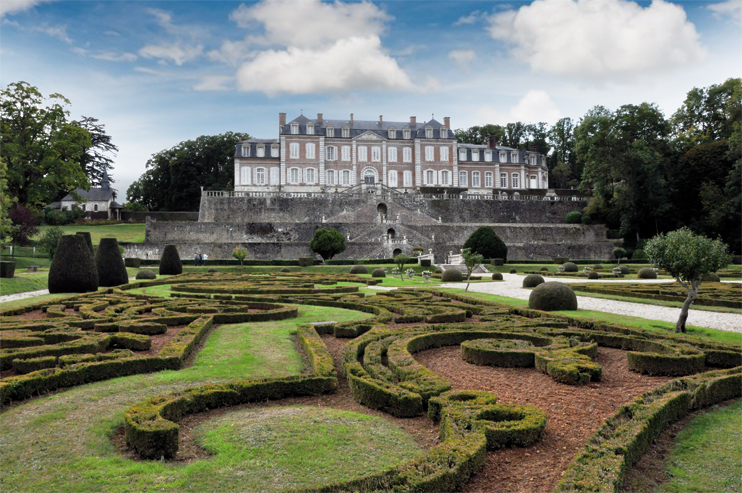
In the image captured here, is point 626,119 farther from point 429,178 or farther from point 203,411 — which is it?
point 203,411

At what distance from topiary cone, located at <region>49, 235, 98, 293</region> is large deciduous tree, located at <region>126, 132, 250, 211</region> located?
47206 millimetres

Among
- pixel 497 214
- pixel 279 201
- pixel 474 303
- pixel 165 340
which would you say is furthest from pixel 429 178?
pixel 165 340

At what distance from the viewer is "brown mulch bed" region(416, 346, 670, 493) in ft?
13.2

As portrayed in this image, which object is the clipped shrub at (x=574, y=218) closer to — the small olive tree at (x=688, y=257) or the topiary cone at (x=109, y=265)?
the topiary cone at (x=109, y=265)

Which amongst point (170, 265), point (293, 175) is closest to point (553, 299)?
point (170, 265)

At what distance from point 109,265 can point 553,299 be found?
15204 mm

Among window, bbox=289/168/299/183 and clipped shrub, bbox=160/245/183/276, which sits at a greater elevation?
window, bbox=289/168/299/183

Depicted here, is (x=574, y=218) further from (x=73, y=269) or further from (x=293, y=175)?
(x=73, y=269)

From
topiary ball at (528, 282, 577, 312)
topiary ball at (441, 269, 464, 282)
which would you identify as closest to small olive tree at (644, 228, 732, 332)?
topiary ball at (528, 282, 577, 312)

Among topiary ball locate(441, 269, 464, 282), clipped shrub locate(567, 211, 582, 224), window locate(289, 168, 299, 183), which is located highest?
window locate(289, 168, 299, 183)

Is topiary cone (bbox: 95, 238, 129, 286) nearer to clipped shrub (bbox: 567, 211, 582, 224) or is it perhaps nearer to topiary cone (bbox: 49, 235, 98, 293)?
topiary cone (bbox: 49, 235, 98, 293)

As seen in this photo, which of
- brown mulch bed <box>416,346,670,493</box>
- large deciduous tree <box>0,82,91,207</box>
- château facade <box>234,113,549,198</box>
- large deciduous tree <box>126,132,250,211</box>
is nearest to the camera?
brown mulch bed <box>416,346,670,493</box>

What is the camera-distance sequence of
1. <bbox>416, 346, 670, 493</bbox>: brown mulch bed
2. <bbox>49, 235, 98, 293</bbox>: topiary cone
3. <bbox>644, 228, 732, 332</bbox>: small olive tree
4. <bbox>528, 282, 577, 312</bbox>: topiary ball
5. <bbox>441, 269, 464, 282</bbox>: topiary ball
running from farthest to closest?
<bbox>441, 269, 464, 282</bbox>: topiary ball < <bbox>49, 235, 98, 293</bbox>: topiary cone < <bbox>528, 282, 577, 312</bbox>: topiary ball < <bbox>644, 228, 732, 332</bbox>: small olive tree < <bbox>416, 346, 670, 493</bbox>: brown mulch bed

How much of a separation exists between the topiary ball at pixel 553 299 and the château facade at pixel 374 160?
45.1m
